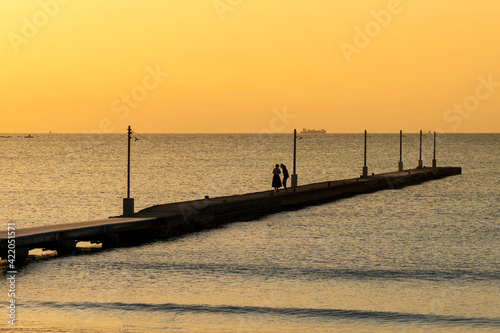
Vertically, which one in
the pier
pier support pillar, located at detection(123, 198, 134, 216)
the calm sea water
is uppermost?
pier support pillar, located at detection(123, 198, 134, 216)

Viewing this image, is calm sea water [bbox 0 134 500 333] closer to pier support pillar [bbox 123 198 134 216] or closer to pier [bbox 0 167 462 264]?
pier [bbox 0 167 462 264]

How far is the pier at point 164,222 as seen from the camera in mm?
32719

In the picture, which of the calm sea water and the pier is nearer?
the calm sea water

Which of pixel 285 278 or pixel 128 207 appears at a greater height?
pixel 128 207

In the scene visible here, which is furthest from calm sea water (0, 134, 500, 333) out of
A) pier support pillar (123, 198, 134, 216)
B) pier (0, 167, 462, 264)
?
pier support pillar (123, 198, 134, 216)

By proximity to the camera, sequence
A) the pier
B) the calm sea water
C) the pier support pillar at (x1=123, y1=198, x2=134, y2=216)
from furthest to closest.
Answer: the pier support pillar at (x1=123, y1=198, x2=134, y2=216) < the pier < the calm sea water

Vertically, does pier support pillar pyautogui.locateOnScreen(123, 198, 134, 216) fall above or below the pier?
above

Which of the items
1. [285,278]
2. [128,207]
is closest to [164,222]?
[128,207]

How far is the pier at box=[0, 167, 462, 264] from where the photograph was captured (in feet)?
107

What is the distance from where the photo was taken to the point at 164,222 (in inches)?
1581

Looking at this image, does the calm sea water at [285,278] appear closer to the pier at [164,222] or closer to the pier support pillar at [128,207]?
the pier at [164,222]

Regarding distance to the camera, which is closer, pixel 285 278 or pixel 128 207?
pixel 285 278

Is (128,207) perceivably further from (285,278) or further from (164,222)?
(285,278)

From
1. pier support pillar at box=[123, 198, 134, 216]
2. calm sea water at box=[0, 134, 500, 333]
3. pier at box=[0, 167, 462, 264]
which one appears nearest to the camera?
calm sea water at box=[0, 134, 500, 333]
